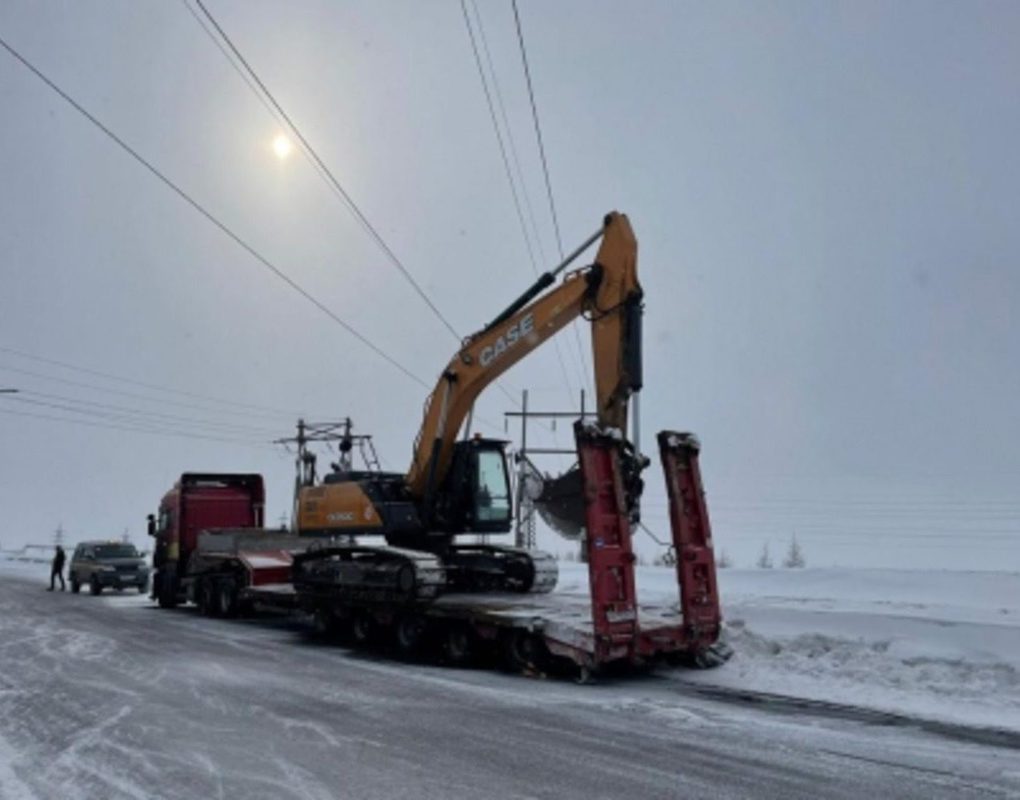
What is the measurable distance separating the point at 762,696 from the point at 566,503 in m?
10.6

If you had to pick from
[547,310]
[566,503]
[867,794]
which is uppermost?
[547,310]

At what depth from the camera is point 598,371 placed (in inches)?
482

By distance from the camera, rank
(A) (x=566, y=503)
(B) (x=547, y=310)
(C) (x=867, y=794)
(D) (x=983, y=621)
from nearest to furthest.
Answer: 1. (C) (x=867, y=794)
2. (B) (x=547, y=310)
3. (D) (x=983, y=621)
4. (A) (x=566, y=503)

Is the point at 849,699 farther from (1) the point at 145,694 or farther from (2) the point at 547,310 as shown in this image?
(1) the point at 145,694

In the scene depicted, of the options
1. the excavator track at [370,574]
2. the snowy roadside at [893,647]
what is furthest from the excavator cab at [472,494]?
the snowy roadside at [893,647]

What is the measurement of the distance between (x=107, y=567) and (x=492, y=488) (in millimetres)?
20317

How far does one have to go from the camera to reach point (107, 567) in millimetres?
30734

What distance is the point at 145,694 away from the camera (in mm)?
10266

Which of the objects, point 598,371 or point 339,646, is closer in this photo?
point 598,371

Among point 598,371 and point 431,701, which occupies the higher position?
point 598,371

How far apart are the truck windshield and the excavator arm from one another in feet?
2.12

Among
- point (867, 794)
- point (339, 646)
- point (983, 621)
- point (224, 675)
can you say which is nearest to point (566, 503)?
point (339, 646)

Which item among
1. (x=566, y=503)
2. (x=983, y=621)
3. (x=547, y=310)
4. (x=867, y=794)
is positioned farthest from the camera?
(x=566, y=503)

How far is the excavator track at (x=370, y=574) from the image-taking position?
13823 mm
